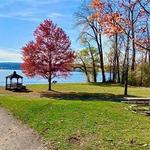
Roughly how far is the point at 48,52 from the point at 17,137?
36.2 m

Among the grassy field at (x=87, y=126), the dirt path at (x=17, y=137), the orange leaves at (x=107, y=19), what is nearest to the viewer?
the grassy field at (x=87, y=126)

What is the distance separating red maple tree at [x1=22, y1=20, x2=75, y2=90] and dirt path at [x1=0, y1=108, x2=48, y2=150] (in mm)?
31400

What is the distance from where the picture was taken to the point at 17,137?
14867mm


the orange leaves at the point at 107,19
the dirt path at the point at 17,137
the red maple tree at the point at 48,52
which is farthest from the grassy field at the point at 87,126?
the red maple tree at the point at 48,52

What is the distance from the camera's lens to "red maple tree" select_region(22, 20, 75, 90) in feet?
164

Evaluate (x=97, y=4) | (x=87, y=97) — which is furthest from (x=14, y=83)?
(x=97, y=4)

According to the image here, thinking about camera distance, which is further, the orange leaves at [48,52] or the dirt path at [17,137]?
the orange leaves at [48,52]

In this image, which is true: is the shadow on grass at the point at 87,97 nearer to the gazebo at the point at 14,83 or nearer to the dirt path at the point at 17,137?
the gazebo at the point at 14,83

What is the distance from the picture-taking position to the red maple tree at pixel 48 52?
164ft

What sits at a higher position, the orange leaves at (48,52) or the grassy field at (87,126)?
the orange leaves at (48,52)

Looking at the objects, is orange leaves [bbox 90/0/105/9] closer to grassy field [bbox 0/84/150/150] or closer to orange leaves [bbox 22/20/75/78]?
grassy field [bbox 0/84/150/150]

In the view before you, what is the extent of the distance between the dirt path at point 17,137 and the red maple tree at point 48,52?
1236 inches

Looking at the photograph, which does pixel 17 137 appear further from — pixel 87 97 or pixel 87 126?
pixel 87 97

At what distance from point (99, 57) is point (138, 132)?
66976mm
